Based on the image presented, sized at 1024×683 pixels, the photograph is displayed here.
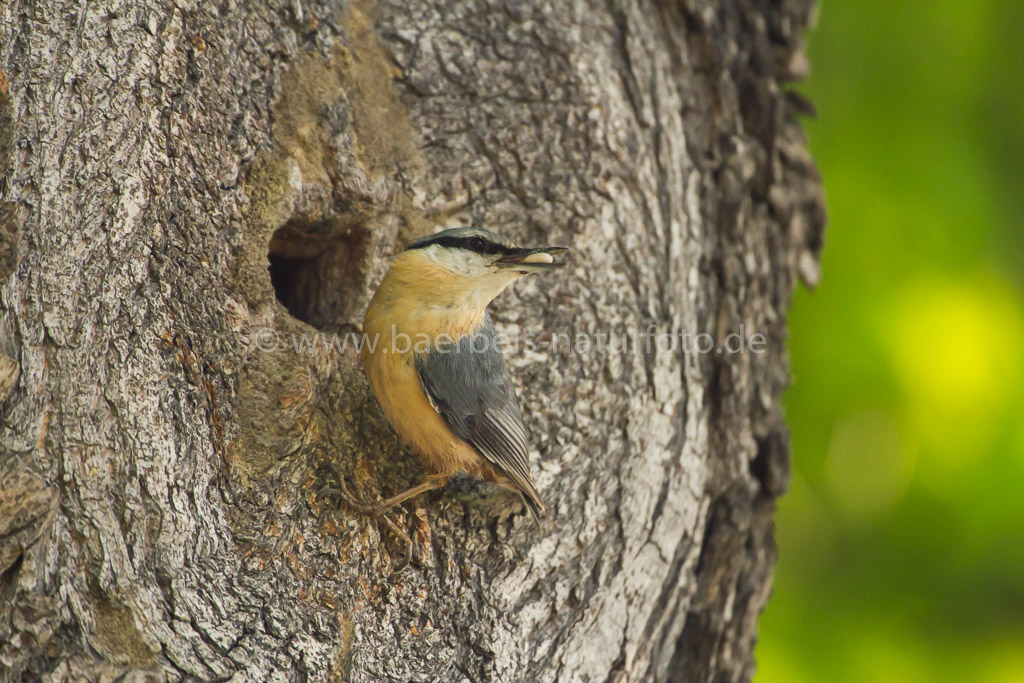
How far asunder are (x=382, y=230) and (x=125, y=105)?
76 cm

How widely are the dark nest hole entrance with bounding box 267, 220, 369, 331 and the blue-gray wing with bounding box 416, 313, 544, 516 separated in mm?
381

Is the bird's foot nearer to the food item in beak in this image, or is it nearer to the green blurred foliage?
the food item in beak

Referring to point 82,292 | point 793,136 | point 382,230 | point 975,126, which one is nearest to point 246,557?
point 82,292

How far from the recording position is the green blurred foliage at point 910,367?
309 cm

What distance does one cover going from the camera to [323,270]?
104 inches

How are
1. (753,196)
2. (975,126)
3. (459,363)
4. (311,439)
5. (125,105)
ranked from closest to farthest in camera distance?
(125,105) < (311,439) < (459,363) < (753,196) < (975,126)

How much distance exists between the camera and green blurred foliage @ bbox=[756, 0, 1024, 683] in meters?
3.09

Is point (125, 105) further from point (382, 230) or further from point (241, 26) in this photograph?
point (382, 230)

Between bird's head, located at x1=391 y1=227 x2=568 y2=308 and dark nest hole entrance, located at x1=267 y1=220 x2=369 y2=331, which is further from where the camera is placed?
dark nest hole entrance, located at x1=267 y1=220 x2=369 y2=331

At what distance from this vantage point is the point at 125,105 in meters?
2.02

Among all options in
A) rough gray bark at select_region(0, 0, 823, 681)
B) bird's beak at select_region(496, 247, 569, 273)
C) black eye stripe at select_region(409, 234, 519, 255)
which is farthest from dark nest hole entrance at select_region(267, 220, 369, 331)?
bird's beak at select_region(496, 247, 569, 273)

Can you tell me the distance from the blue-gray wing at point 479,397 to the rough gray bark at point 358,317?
A: 123 millimetres

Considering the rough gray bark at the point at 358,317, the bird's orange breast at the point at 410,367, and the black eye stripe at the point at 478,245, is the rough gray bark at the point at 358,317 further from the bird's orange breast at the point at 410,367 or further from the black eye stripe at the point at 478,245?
the black eye stripe at the point at 478,245

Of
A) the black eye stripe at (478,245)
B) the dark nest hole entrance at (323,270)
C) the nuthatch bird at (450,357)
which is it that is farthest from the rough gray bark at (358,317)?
the black eye stripe at (478,245)
